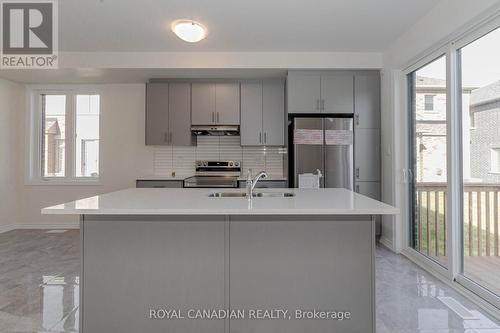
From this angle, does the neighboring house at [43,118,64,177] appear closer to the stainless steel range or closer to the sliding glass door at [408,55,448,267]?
the stainless steel range

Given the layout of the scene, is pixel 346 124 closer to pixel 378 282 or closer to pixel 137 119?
pixel 378 282

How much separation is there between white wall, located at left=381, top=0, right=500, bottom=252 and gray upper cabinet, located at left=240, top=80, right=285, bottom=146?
4.92 feet

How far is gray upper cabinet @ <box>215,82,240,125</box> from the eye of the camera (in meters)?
4.67

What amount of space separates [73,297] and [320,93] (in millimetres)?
3780

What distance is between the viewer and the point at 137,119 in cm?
511

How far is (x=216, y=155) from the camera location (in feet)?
16.7

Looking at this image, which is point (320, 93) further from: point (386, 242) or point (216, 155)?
point (386, 242)

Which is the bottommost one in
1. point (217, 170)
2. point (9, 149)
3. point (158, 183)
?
point (158, 183)

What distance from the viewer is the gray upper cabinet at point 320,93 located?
4.33 meters

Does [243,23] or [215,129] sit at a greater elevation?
[243,23]

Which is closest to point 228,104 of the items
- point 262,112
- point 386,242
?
point 262,112

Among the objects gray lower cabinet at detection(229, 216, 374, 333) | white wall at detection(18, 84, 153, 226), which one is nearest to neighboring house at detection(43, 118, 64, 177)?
white wall at detection(18, 84, 153, 226)

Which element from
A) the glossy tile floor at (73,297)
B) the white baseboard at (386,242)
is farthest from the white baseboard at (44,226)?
the white baseboard at (386,242)

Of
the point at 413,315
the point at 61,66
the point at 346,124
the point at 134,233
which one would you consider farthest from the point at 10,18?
the point at 413,315
